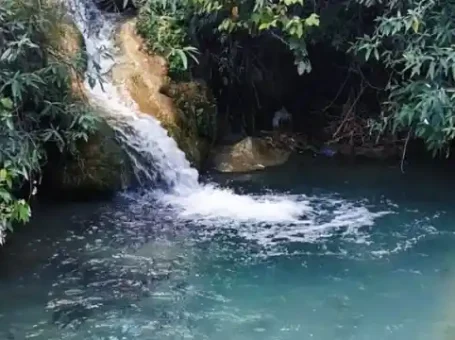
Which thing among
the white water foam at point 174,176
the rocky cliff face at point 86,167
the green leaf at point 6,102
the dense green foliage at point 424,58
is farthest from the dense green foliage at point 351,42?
the green leaf at point 6,102

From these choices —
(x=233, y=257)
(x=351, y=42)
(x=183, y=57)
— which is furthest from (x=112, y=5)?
(x=233, y=257)

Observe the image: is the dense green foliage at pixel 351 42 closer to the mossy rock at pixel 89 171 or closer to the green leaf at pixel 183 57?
the green leaf at pixel 183 57

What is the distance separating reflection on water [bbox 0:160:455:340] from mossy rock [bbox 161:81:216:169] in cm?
79

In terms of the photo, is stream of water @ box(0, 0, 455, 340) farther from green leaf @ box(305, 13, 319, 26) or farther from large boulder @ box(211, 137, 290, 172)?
green leaf @ box(305, 13, 319, 26)

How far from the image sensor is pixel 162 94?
24.6 ft

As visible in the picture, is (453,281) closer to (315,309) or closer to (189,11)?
(315,309)

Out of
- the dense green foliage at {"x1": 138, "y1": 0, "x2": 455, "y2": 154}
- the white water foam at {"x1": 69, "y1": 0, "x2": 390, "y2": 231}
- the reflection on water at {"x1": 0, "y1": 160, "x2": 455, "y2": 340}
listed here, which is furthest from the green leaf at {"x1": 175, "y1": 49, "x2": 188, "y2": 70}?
the reflection on water at {"x1": 0, "y1": 160, "x2": 455, "y2": 340}

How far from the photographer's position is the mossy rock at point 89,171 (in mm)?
6758

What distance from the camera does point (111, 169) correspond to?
686 centimetres

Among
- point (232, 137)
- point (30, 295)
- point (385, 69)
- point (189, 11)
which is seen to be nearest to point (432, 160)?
point (385, 69)

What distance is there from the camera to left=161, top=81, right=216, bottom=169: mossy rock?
739 centimetres

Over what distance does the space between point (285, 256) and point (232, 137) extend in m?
3.03

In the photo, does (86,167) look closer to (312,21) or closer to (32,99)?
(32,99)

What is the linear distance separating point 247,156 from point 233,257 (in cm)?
250
